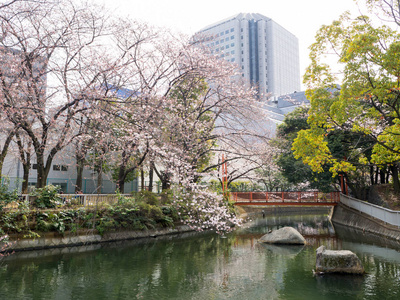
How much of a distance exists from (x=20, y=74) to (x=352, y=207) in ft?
69.6

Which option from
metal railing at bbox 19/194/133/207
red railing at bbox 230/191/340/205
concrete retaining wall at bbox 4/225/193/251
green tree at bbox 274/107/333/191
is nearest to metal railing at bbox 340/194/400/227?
red railing at bbox 230/191/340/205

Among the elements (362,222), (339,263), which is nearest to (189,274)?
(339,263)

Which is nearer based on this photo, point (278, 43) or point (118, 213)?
point (118, 213)

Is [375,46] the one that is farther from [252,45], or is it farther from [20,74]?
[252,45]

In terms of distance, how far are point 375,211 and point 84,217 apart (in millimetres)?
15576

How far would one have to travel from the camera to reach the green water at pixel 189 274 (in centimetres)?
785

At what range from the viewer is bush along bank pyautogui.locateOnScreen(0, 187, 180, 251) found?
1272 centimetres

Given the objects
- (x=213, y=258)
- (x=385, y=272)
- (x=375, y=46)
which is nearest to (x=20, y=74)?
(x=213, y=258)

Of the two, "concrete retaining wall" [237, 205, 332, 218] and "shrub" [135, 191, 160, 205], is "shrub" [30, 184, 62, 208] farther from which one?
"concrete retaining wall" [237, 205, 332, 218]

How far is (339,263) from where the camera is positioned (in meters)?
9.46

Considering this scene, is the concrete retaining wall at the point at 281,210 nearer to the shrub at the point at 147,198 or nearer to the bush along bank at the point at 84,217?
the bush along bank at the point at 84,217

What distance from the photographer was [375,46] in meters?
11.1

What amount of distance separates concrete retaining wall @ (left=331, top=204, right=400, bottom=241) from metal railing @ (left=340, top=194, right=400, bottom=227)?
0.21 meters

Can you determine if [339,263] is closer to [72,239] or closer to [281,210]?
[72,239]
